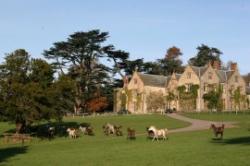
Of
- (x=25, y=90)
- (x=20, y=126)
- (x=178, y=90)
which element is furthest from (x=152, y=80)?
(x=25, y=90)

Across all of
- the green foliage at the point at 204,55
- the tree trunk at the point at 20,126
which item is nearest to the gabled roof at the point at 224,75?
the green foliage at the point at 204,55

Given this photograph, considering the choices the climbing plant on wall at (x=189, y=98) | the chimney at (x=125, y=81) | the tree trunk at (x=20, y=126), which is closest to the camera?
the tree trunk at (x=20, y=126)

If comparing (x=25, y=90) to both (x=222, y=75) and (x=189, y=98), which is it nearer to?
(x=189, y=98)

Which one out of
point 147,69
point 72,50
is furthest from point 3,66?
point 147,69

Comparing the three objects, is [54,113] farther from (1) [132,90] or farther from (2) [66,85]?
(1) [132,90]

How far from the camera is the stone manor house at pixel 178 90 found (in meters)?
101

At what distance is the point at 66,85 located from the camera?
55875 mm

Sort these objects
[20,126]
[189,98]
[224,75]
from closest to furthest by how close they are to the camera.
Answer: [20,126], [189,98], [224,75]

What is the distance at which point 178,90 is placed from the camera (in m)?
102

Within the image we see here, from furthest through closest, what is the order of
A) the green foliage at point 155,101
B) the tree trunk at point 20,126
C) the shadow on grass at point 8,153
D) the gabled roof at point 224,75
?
the gabled roof at point 224,75
the green foliage at point 155,101
the tree trunk at point 20,126
the shadow on grass at point 8,153

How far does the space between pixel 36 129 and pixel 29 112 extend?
9247 mm

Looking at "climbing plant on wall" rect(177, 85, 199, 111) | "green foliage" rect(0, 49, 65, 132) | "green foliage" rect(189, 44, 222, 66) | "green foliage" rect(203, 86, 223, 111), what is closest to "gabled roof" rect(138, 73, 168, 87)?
"climbing plant on wall" rect(177, 85, 199, 111)

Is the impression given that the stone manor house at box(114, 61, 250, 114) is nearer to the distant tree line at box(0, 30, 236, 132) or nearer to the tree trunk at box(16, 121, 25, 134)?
the distant tree line at box(0, 30, 236, 132)

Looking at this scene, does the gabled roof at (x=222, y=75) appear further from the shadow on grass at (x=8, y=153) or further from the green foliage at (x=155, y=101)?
the shadow on grass at (x=8, y=153)
